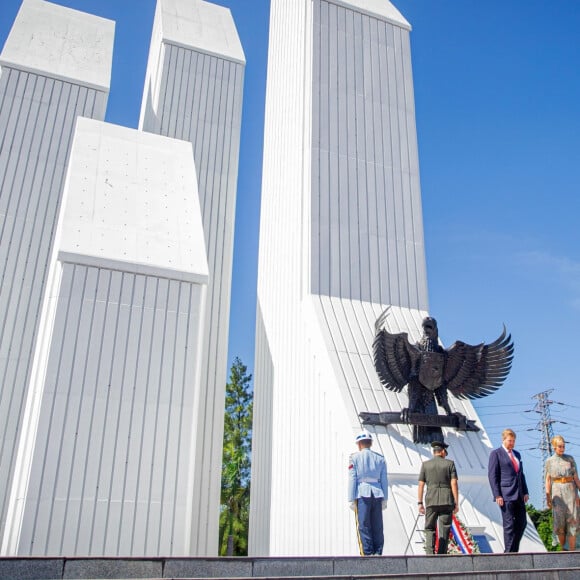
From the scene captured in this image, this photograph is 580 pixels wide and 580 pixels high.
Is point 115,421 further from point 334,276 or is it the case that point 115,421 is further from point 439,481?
point 334,276

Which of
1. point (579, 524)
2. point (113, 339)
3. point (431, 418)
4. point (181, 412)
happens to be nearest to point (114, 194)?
point (113, 339)

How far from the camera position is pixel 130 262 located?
9.97 meters

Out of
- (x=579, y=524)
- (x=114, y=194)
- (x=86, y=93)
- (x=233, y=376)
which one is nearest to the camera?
(x=579, y=524)

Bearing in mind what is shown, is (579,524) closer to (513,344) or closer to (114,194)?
(513,344)

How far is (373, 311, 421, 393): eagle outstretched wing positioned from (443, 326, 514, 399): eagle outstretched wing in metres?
0.72

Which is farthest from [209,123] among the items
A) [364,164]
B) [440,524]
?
[440,524]

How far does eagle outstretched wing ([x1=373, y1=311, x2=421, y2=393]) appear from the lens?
10.8m

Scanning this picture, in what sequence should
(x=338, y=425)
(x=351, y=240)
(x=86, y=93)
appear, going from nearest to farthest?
(x=338, y=425), (x=351, y=240), (x=86, y=93)

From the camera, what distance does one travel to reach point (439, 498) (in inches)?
270

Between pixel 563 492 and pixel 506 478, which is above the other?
pixel 506 478

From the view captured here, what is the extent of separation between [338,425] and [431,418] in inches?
60.9

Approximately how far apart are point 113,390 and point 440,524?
191 inches

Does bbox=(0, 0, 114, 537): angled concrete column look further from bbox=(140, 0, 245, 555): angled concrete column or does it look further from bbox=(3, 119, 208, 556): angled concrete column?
bbox=(3, 119, 208, 556): angled concrete column

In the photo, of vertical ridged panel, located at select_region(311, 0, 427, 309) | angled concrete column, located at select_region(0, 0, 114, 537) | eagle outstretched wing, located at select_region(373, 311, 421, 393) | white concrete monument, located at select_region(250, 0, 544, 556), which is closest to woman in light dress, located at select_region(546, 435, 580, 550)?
white concrete monument, located at select_region(250, 0, 544, 556)
